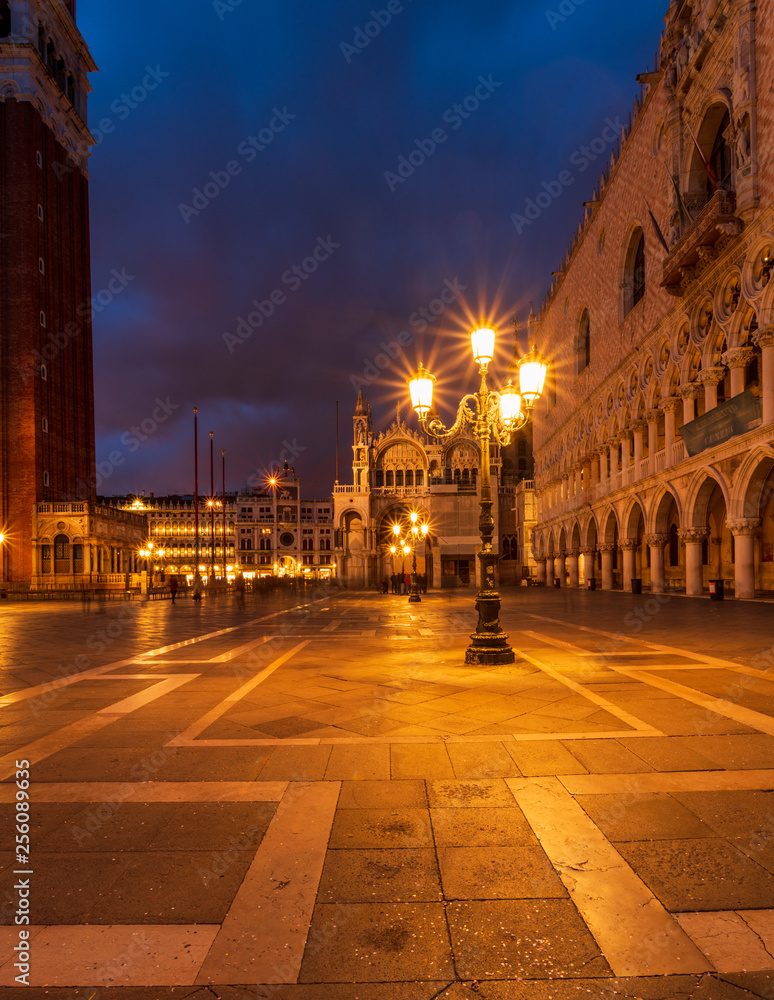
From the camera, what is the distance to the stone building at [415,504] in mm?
60406

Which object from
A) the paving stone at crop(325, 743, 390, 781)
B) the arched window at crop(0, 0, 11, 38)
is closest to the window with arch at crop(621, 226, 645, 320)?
the paving stone at crop(325, 743, 390, 781)

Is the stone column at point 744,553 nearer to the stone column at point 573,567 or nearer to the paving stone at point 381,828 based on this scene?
the paving stone at point 381,828

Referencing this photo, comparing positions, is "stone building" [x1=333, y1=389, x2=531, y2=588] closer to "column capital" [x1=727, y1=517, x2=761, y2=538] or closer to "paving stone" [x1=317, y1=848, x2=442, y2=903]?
"column capital" [x1=727, y1=517, x2=761, y2=538]

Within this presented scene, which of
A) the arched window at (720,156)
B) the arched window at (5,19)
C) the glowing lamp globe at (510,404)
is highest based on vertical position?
the arched window at (5,19)

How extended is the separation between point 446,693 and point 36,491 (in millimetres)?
42996

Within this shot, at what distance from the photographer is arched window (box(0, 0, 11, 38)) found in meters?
41.9

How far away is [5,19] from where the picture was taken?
42031mm

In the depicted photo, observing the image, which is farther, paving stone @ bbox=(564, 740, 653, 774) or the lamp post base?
the lamp post base

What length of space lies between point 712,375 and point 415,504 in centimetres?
4235

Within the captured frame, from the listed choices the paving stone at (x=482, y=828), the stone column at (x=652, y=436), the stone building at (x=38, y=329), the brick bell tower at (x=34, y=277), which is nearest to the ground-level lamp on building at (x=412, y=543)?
the stone column at (x=652, y=436)

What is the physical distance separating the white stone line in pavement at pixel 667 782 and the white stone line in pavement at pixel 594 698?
101 cm

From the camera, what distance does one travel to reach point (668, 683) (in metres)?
7.45

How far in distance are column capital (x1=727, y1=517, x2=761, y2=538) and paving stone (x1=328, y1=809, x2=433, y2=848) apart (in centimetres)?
1881

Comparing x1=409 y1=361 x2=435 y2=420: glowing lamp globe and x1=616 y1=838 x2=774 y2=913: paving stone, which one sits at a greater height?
x1=409 y1=361 x2=435 y2=420: glowing lamp globe
